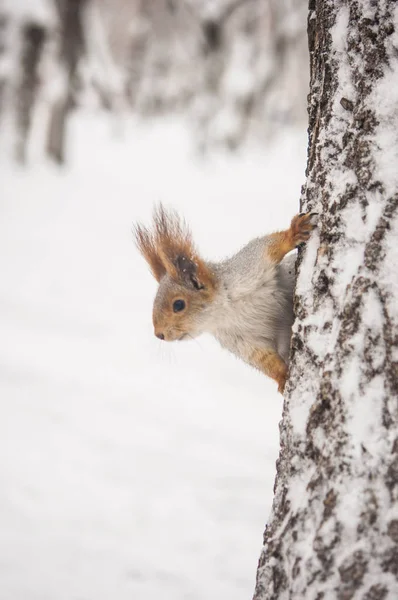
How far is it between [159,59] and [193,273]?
1125 centimetres

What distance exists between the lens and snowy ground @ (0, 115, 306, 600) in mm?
2221

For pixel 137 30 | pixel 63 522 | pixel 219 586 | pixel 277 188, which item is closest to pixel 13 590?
pixel 63 522

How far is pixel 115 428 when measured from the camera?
353 centimetres

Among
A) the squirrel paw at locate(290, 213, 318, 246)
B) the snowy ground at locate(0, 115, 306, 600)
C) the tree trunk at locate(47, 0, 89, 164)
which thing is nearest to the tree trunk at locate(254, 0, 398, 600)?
the squirrel paw at locate(290, 213, 318, 246)

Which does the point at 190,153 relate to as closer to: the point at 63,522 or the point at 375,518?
the point at 63,522

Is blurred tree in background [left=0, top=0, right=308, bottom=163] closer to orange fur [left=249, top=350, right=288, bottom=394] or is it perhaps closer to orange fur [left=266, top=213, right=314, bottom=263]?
orange fur [left=266, top=213, right=314, bottom=263]

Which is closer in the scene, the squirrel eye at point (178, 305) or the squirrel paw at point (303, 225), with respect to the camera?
the squirrel paw at point (303, 225)

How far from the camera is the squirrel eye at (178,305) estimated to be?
6.05 feet

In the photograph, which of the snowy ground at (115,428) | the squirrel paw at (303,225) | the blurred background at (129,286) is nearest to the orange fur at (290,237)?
the squirrel paw at (303,225)

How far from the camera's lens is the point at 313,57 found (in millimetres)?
1408

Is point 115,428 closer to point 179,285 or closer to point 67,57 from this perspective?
point 179,285

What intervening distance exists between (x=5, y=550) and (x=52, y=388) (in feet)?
6.35

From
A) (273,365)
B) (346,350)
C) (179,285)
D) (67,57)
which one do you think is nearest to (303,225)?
(346,350)

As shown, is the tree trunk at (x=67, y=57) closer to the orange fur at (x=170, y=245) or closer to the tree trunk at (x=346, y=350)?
the orange fur at (x=170, y=245)
